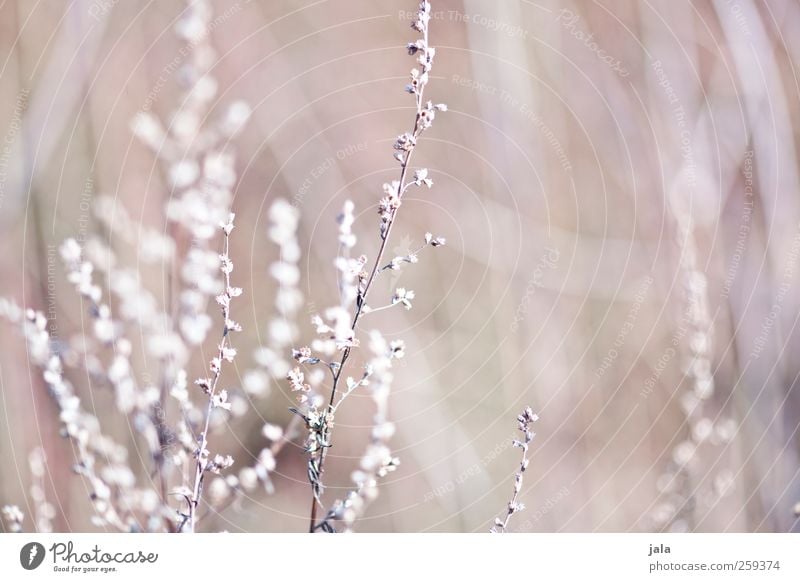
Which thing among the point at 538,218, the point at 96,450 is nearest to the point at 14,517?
the point at 96,450

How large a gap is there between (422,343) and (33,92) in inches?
23.6

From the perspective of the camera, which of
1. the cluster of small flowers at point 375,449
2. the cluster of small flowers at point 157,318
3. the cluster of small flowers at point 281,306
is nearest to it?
the cluster of small flowers at point 375,449

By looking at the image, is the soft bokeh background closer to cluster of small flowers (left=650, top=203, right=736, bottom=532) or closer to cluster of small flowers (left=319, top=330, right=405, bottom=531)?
cluster of small flowers (left=650, top=203, right=736, bottom=532)

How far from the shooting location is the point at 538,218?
877 mm

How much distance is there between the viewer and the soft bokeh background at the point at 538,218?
32.0 inches

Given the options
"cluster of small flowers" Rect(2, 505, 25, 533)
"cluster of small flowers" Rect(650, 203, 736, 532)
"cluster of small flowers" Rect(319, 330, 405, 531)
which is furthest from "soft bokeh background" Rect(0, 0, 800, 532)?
"cluster of small flowers" Rect(2, 505, 25, 533)

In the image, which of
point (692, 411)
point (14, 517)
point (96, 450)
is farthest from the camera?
point (692, 411)

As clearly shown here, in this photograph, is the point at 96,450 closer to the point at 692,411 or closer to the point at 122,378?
the point at 122,378

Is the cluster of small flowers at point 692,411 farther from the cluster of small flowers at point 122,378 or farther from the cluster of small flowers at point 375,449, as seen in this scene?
the cluster of small flowers at point 122,378

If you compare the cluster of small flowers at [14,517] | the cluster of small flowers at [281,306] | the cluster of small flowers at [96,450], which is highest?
the cluster of small flowers at [281,306]

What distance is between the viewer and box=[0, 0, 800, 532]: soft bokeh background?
2.67ft

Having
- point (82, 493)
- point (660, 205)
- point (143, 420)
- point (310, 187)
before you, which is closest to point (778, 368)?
point (660, 205)

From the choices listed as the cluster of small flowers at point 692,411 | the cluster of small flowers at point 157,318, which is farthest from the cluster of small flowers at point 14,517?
the cluster of small flowers at point 692,411
